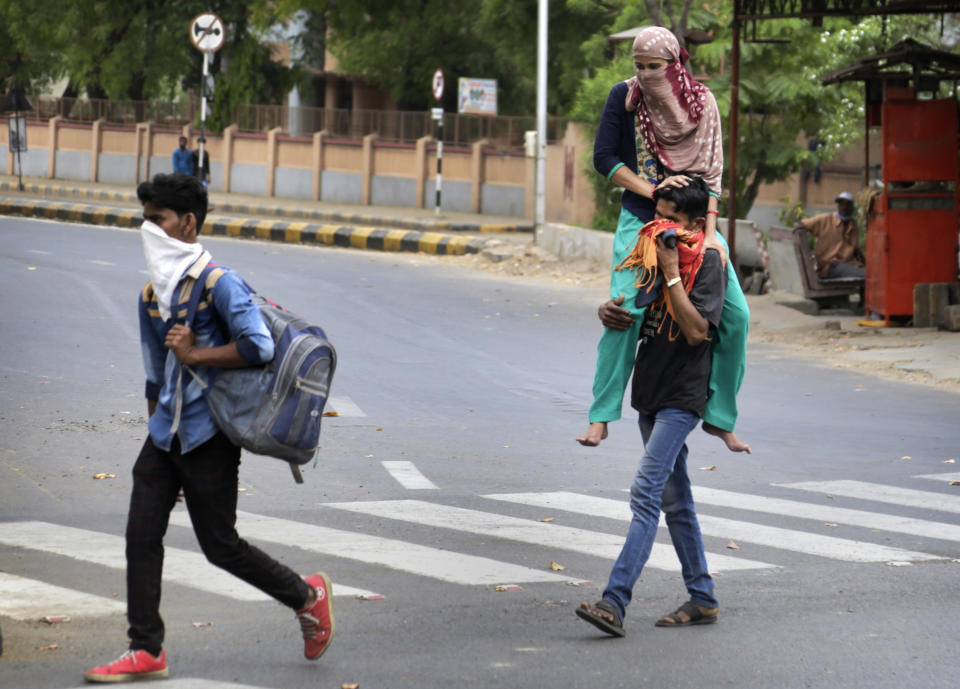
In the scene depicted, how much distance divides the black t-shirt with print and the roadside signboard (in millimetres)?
26394

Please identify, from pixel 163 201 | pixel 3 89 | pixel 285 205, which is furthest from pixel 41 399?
pixel 3 89

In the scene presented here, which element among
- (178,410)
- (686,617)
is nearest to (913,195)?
(686,617)

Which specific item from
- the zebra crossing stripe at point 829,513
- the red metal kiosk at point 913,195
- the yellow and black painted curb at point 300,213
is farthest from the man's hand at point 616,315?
the yellow and black painted curb at point 300,213

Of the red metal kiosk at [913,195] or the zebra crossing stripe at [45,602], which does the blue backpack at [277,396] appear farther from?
the red metal kiosk at [913,195]

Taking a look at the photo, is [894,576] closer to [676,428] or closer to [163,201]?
[676,428]

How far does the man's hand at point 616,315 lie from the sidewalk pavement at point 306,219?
18562 mm

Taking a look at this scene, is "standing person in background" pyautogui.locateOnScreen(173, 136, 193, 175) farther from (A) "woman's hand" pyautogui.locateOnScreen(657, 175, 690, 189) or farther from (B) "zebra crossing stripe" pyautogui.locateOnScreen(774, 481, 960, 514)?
(A) "woman's hand" pyautogui.locateOnScreen(657, 175, 690, 189)

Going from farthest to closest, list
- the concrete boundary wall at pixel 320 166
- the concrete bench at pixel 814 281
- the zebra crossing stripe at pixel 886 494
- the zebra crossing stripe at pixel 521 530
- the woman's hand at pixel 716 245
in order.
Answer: the concrete boundary wall at pixel 320 166 → the concrete bench at pixel 814 281 → the zebra crossing stripe at pixel 886 494 → the zebra crossing stripe at pixel 521 530 → the woman's hand at pixel 716 245

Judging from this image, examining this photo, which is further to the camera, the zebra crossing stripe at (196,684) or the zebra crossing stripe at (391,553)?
the zebra crossing stripe at (391,553)

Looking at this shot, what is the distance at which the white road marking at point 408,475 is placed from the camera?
8195 mm

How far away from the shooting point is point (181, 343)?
4.69 m

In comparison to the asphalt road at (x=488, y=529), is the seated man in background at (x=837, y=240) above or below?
above

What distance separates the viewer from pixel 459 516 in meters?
7.43

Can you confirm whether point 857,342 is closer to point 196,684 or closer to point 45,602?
point 45,602
